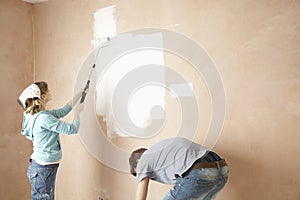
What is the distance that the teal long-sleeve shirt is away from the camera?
8.70ft

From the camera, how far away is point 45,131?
8.84ft

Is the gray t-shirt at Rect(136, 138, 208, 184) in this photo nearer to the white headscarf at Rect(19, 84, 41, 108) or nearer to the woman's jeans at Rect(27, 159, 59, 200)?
the woman's jeans at Rect(27, 159, 59, 200)

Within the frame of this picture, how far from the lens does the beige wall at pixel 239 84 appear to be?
2254 millimetres

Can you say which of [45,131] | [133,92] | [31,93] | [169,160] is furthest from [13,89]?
[169,160]

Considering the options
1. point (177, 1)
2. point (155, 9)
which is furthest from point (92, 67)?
point (177, 1)

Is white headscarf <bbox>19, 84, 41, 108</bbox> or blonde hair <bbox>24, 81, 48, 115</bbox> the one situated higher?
white headscarf <bbox>19, 84, 41, 108</bbox>

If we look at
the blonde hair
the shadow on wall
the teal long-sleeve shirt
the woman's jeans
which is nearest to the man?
the shadow on wall

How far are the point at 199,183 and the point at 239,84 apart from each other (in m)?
0.80

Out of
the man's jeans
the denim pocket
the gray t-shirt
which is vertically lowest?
the denim pocket

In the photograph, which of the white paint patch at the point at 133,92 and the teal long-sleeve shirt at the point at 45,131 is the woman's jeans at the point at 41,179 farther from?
the white paint patch at the point at 133,92

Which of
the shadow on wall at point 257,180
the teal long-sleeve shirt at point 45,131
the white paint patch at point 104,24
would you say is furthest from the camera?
the white paint patch at point 104,24

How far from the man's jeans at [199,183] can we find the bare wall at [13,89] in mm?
1987

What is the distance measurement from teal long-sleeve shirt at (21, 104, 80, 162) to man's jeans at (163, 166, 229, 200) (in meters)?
1.04

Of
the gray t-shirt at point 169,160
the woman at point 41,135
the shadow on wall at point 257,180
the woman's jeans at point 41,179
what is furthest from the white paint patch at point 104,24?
the shadow on wall at point 257,180
